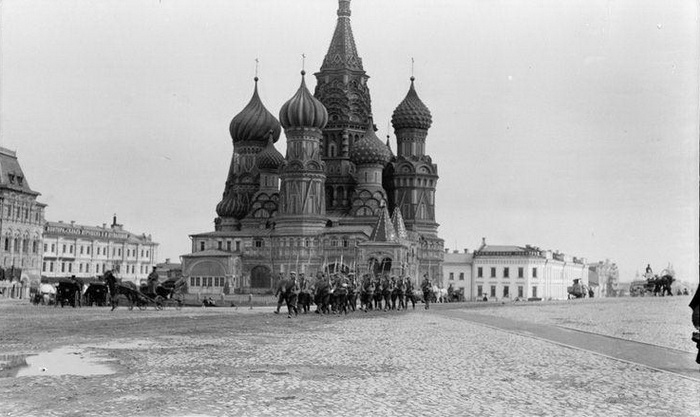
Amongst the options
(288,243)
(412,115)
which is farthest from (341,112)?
A: (288,243)

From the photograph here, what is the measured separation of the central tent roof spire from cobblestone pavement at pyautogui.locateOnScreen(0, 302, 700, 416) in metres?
67.4

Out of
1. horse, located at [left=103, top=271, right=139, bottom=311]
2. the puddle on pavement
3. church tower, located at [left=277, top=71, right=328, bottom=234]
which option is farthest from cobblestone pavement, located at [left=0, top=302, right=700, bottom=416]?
church tower, located at [left=277, top=71, right=328, bottom=234]

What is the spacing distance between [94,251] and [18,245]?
25829 millimetres

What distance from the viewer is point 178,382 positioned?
1108cm

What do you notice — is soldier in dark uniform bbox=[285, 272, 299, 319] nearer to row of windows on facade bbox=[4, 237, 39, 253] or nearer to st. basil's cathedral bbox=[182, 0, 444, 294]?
st. basil's cathedral bbox=[182, 0, 444, 294]

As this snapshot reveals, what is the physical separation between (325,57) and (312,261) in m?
21.8

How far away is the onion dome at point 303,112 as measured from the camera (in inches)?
3046

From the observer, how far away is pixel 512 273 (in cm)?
10150

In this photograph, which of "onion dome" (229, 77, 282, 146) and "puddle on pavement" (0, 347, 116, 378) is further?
"onion dome" (229, 77, 282, 146)

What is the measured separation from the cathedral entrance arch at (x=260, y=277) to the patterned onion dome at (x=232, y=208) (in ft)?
27.2

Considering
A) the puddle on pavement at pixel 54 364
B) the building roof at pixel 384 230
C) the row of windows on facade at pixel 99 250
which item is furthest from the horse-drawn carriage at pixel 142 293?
the row of windows on facade at pixel 99 250

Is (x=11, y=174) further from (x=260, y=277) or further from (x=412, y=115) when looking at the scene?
(x=412, y=115)

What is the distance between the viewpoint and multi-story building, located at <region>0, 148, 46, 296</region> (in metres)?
72.9

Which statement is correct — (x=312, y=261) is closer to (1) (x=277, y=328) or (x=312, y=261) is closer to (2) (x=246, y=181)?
(2) (x=246, y=181)
